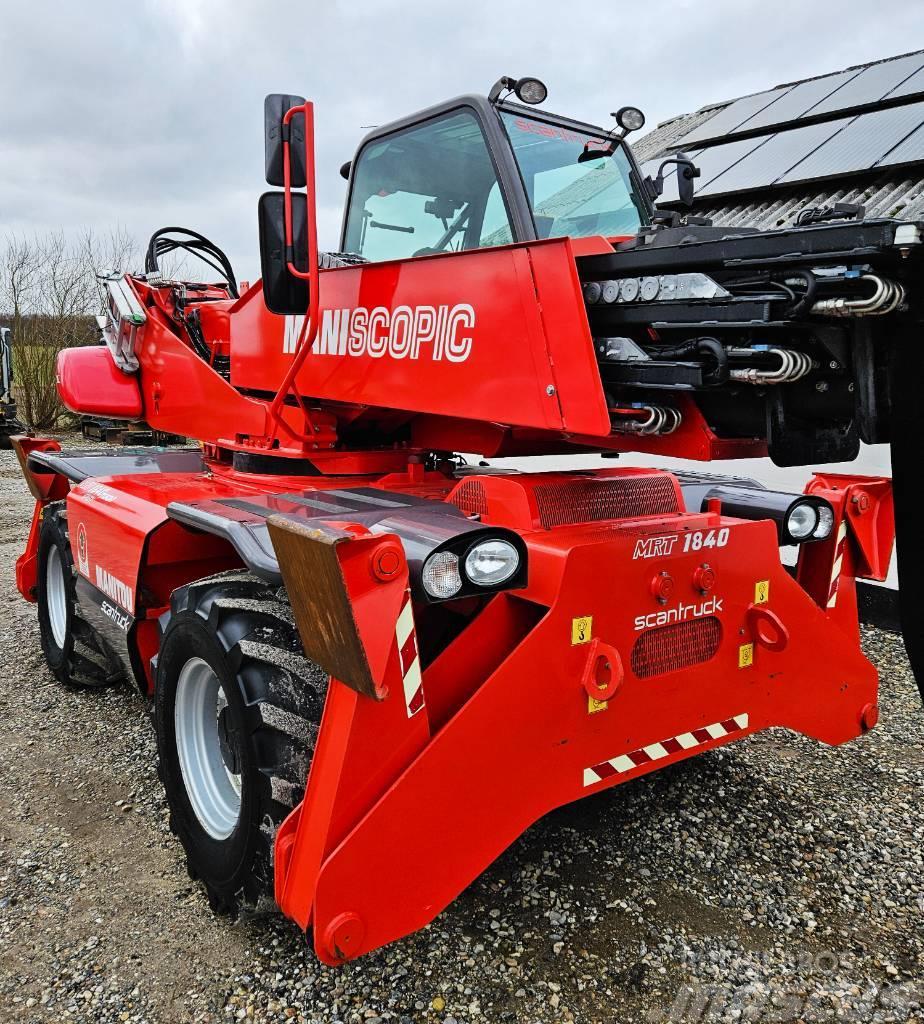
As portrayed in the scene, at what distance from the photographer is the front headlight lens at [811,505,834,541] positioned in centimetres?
316

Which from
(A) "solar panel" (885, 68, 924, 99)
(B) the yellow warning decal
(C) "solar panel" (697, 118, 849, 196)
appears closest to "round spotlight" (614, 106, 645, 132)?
(B) the yellow warning decal

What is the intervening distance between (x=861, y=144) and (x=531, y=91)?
7.02 meters

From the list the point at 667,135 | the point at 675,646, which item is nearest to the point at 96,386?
the point at 675,646

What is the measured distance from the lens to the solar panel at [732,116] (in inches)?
424

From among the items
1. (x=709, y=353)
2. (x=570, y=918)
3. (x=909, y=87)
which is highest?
(x=909, y=87)

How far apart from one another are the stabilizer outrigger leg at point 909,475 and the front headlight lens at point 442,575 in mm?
1061

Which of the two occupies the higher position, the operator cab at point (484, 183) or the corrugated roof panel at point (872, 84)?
the corrugated roof panel at point (872, 84)

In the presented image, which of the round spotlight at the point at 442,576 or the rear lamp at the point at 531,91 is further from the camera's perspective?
the rear lamp at the point at 531,91

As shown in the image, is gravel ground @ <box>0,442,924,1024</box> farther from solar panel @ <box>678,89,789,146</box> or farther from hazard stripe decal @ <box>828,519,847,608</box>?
solar panel @ <box>678,89,789,146</box>

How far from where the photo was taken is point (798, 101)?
33.6 feet

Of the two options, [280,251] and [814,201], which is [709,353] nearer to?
[280,251]

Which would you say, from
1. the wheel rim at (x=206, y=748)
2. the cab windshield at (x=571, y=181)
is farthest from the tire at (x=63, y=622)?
the cab windshield at (x=571, y=181)

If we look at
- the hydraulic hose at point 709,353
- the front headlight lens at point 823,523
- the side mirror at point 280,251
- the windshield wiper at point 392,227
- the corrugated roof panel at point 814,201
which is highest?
the corrugated roof panel at point 814,201

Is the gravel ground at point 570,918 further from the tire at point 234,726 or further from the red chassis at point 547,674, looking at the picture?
the red chassis at point 547,674
